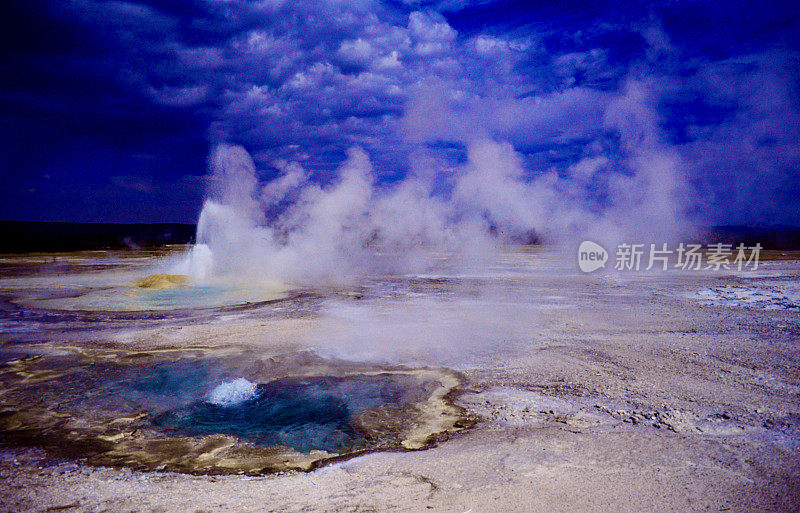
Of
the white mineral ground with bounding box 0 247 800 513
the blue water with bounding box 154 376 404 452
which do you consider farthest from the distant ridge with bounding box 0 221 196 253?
the blue water with bounding box 154 376 404 452

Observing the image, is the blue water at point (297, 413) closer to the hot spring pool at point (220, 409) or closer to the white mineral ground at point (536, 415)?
the hot spring pool at point (220, 409)

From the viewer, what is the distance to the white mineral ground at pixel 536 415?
3.83 m

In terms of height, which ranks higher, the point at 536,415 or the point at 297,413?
the point at 536,415

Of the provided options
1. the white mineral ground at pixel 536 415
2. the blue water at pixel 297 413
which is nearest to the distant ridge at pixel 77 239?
the white mineral ground at pixel 536 415

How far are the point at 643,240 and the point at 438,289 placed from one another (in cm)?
1937

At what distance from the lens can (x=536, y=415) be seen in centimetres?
551

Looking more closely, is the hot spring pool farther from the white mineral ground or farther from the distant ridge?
the distant ridge

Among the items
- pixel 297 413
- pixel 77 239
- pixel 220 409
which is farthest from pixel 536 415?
pixel 77 239

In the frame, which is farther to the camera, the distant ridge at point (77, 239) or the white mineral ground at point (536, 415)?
the distant ridge at point (77, 239)

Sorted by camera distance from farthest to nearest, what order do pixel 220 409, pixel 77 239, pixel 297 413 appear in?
1. pixel 77 239
2. pixel 220 409
3. pixel 297 413

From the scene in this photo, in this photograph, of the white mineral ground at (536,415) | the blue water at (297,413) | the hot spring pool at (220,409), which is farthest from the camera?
the blue water at (297,413)

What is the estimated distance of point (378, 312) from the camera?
41.5 feet

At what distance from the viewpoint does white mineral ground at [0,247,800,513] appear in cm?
383

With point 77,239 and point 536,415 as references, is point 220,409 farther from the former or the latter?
point 77,239
